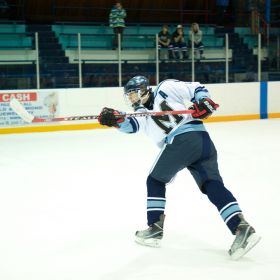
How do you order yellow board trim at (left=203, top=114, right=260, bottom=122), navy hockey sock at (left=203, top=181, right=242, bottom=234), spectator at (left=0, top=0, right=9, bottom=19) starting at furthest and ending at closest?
1. spectator at (left=0, top=0, right=9, bottom=19)
2. yellow board trim at (left=203, top=114, right=260, bottom=122)
3. navy hockey sock at (left=203, top=181, right=242, bottom=234)

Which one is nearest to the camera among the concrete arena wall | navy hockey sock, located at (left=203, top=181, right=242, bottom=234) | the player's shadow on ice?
the player's shadow on ice

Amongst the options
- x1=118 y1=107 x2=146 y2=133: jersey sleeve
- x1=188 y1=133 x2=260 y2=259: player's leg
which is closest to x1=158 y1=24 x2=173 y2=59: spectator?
x1=118 y1=107 x2=146 y2=133: jersey sleeve

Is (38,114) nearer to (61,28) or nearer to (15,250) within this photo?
(61,28)

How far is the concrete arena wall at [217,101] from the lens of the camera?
30.6 ft

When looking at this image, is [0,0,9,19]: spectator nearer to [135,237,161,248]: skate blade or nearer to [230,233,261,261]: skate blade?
[135,237,161,248]: skate blade

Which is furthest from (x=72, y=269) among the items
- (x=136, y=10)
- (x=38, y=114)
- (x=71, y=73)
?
(x=136, y=10)

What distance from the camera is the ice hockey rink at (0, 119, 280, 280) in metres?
2.80

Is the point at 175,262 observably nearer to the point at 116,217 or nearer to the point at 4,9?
the point at 116,217

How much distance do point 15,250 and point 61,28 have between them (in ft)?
31.4

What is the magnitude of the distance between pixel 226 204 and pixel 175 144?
0.44 metres

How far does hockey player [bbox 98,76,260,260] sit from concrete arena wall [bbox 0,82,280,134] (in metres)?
6.12

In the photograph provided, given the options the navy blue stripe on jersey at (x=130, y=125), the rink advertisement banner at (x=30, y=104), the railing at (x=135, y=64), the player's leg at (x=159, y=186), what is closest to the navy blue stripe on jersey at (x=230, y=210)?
the player's leg at (x=159, y=186)

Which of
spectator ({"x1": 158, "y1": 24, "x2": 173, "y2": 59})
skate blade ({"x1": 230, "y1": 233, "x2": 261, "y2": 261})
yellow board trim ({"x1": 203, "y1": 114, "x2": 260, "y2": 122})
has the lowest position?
skate blade ({"x1": 230, "y1": 233, "x2": 261, "y2": 261})

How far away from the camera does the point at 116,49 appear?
1089 cm
